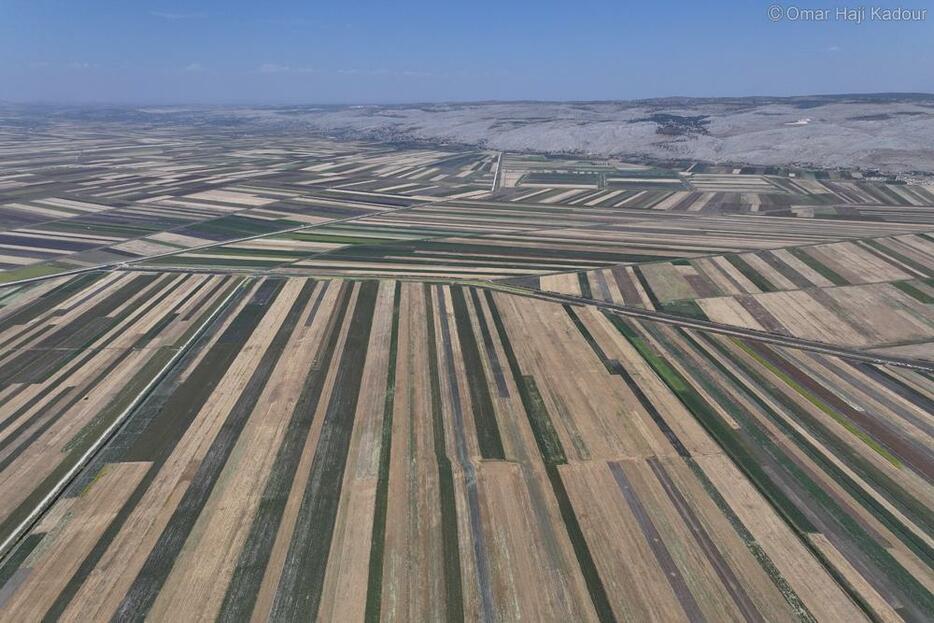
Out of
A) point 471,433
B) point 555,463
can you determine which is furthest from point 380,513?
point 555,463

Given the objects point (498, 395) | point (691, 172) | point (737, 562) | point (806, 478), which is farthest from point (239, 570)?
point (691, 172)

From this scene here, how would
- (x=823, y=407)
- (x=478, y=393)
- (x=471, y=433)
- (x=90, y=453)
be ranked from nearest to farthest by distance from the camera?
(x=90, y=453), (x=471, y=433), (x=823, y=407), (x=478, y=393)

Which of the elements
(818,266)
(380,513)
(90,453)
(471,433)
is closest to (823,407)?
(471,433)

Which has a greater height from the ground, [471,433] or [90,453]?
[90,453]

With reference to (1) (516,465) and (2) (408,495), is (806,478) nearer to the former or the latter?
(1) (516,465)

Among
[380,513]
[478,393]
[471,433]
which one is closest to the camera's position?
[380,513]

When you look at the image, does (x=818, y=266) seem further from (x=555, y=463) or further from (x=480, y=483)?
(x=480, y=483)

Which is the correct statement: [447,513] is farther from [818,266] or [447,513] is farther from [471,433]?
[818,266]

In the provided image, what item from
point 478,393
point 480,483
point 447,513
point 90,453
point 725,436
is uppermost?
point 478,393

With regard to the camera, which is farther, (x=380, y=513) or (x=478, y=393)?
(x=478, y=393)
